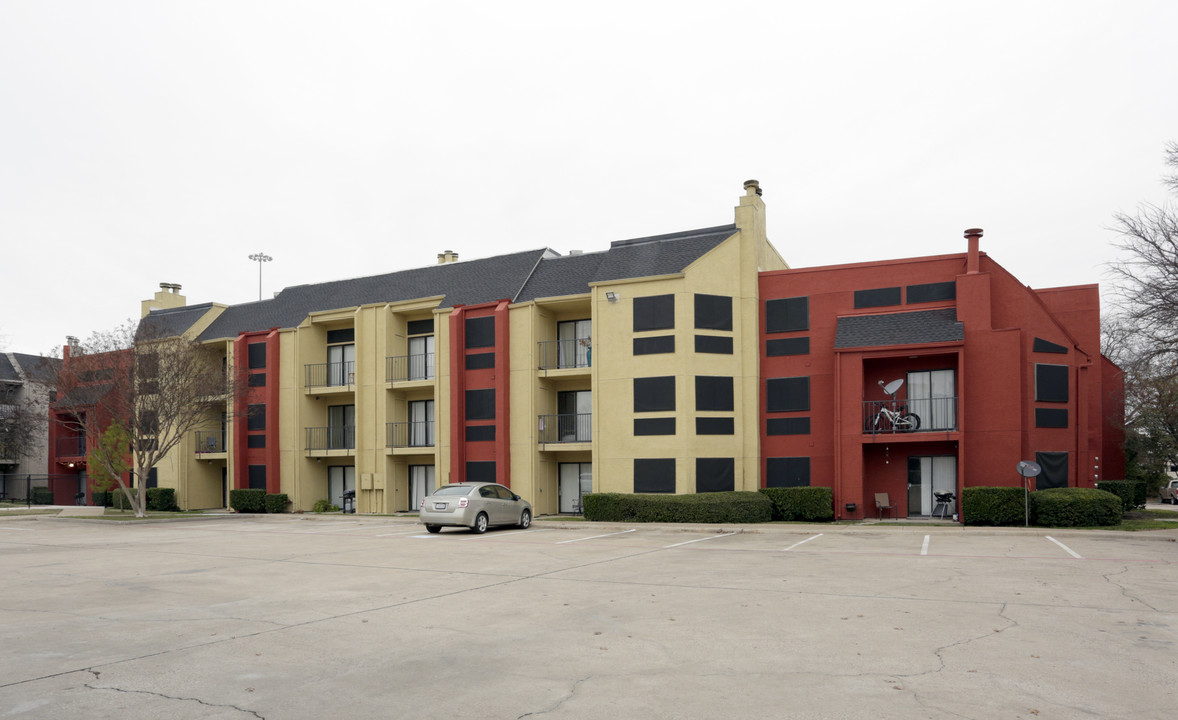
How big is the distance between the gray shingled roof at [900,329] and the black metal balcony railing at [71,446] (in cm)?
4685

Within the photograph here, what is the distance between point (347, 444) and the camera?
38562mm

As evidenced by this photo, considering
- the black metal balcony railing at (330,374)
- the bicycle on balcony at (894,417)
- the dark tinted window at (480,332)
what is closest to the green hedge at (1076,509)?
the bicycle on balcony at (894,417)

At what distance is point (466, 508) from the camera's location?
22.8 m

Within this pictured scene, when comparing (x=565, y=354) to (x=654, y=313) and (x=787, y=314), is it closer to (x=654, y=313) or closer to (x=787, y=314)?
(x=654, y=313)

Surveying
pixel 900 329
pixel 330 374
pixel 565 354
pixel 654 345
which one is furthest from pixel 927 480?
pixel 330 374

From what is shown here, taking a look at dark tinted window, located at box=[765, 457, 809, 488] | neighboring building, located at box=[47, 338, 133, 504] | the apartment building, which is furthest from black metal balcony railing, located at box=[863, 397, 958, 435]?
neighboring building, located at box=[47, 338, 133, 504]

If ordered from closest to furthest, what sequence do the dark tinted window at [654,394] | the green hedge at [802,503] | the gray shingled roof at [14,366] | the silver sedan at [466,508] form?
the silver sedan at [466,508]
the green hedge at [802,503]
the dark tinted window at [654,394]
the gray shingled roof at [14,366]

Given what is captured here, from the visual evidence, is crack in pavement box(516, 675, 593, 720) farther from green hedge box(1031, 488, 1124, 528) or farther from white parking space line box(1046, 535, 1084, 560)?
green hedge box(1031, 488, 1124, 528)

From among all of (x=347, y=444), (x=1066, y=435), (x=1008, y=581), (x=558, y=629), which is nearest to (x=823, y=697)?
(x=558, y=629)

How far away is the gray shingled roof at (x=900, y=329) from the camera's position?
2723cm

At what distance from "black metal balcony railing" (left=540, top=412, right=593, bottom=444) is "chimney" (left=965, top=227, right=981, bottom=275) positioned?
14477 millimetres

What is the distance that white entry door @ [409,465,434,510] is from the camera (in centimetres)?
3628

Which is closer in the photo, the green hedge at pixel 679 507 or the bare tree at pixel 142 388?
the green hedge at pixel 679 507

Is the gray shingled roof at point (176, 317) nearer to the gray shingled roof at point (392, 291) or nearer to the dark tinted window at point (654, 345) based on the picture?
the gray shingled roof at point (392, 291)
